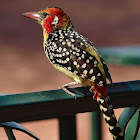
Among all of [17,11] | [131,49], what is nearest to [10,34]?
[17,11]

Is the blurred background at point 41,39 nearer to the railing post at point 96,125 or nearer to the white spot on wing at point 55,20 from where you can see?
the railing post at point 96,125

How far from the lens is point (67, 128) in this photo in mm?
1688

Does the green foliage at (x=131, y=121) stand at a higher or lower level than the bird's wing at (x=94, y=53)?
lower

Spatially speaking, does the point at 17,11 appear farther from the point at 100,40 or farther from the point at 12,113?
the point at 12,113

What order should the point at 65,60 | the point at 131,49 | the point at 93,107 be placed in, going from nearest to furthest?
the point at 93,107 → the point at 65,60 → the point at 131,49

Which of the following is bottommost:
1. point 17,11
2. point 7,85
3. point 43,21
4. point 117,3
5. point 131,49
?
point 43,21

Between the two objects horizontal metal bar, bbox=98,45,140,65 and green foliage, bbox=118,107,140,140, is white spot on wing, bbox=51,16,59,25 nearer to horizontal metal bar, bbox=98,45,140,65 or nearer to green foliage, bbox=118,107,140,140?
green foliage, bbox=118,107,140,140

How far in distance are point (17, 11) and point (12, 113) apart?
1021 cm

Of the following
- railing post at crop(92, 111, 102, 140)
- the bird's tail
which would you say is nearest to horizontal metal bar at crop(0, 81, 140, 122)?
the bird's tail

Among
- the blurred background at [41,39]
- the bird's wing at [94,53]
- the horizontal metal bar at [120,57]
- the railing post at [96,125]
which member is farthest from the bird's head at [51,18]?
the blurred background at [41,39]

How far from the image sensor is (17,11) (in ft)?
37.6

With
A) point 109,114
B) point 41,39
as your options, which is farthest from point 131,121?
point 41,39

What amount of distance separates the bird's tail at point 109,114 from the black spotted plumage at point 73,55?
10 centimetres

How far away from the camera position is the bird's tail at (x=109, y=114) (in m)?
1.62
